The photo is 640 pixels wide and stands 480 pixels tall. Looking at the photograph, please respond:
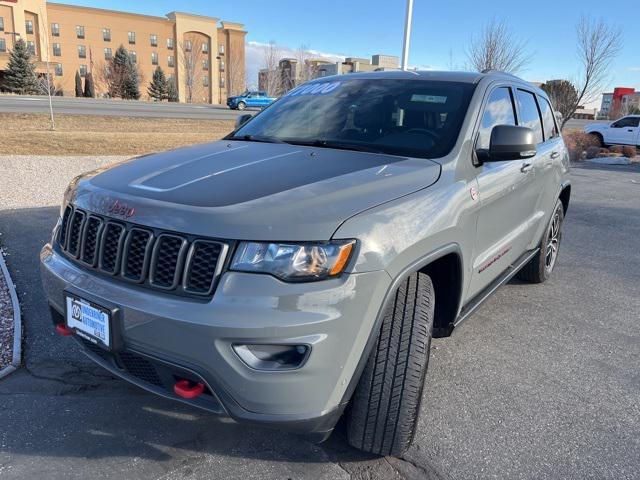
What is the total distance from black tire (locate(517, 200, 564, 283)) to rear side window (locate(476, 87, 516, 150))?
1.41 m

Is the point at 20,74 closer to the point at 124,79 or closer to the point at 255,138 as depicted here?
the point at 124,79

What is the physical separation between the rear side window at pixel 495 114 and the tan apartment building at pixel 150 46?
7021cm

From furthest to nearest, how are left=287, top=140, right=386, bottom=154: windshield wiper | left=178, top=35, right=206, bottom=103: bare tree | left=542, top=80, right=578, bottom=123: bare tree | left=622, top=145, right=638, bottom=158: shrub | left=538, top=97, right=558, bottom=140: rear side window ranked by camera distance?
left=178, top=35, right=206, bottom=103: bare tree
left=542, top=80, right=578, bottom=123: bare tree
left=622, top=145, right=638, bottom=158: shrub
left=538, top=97, right=558, bottom=140: rear side window
left=287, top=140, right=386, bottom=154: windshield wiper

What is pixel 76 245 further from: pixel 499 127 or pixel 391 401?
pixel 499 127

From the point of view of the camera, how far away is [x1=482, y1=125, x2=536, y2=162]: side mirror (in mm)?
2812

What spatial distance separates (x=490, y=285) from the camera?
3379 mm

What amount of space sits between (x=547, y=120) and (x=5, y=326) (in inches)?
187

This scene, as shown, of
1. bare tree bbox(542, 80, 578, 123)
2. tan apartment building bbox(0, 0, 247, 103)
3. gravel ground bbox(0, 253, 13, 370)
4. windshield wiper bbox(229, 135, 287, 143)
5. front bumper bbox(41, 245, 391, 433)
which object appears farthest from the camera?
tan apartment building bbox(0, 0, 247, 103)

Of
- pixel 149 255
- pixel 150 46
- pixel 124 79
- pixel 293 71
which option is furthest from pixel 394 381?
pixel 150 46

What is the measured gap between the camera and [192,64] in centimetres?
7131

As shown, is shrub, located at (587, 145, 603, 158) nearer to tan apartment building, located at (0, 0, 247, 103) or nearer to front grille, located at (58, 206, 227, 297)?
front grille, located at (58, 206, 227, 297)

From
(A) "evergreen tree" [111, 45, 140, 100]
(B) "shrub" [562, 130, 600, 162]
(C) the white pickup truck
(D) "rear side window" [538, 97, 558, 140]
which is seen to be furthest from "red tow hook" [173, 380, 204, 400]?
(A) "evergreen tree" [111, 45, 140, 100]

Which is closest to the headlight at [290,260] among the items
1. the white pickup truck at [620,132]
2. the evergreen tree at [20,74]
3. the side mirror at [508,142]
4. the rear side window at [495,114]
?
the side mirror at [508,142]

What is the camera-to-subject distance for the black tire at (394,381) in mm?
2215
